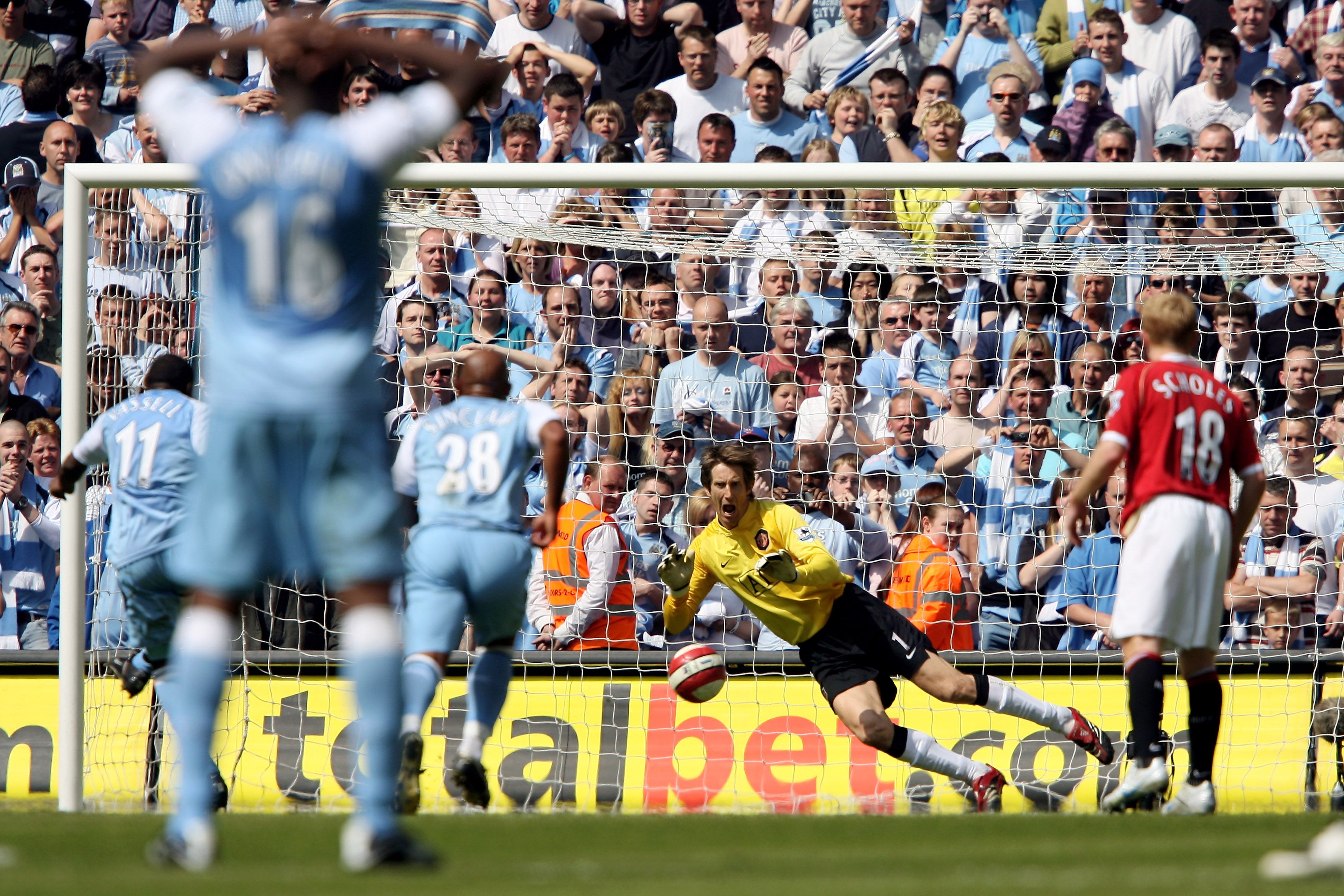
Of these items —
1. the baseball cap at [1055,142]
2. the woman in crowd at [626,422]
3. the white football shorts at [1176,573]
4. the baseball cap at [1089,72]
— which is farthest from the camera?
the baseball cap at [1089,72]

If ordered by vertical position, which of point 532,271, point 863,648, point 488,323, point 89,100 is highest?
point 89,100

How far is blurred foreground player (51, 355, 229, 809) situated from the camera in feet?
22.9

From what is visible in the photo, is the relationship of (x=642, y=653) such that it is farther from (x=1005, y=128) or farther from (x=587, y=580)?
(x=1005, y=128)

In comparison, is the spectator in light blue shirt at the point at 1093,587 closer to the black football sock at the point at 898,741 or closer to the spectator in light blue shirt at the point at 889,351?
the spectator in light blue shirt at the point at 889,351

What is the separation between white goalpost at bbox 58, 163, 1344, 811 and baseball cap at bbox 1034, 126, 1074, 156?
2.17 m

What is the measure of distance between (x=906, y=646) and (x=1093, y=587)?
72.2 inches

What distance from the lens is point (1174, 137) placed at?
10.2m

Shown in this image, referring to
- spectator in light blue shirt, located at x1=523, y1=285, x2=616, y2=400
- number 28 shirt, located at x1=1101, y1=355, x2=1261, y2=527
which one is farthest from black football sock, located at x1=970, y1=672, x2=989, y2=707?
spectator in light blue shirt, located at x1=523, y1=285, x2=616, y2=400

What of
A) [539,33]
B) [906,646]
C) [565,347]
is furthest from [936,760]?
[539,33]

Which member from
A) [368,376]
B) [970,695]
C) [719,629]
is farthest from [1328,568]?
[368,376]

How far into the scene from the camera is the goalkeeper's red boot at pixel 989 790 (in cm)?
720

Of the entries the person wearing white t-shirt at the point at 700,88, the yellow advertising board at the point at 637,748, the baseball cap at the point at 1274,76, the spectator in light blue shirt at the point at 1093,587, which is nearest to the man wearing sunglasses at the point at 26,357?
the yellow advertising board at the point at 637,748

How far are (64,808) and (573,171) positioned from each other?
3782 millimetres

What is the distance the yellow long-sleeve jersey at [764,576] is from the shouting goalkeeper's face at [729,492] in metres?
0.04
